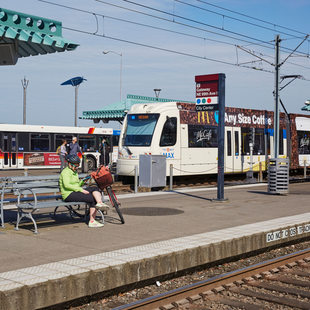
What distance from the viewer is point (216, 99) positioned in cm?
1362

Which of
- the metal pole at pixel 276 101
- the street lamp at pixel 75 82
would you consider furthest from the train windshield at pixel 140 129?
the street lamp at pixel 75 82

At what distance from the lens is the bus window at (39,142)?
3219 cm

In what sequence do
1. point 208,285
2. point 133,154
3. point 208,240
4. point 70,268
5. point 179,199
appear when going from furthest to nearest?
point 133,154 < point 179,199 < point 208,240 < point 208,285 < point 70,268

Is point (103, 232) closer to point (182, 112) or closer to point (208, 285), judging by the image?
point (208, 285)

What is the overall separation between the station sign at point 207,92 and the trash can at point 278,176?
3.15m

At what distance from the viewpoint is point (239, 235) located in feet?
27.3

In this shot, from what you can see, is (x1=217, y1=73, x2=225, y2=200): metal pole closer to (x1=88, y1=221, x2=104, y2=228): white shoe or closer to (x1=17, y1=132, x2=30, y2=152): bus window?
(x1=88, y1=221, x2=104, y2=228): white shoe

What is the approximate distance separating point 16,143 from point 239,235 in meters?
25.3

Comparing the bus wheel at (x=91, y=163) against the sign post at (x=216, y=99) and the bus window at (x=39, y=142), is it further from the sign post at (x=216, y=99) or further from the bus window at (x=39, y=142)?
the sign post at (x=216, y=99)

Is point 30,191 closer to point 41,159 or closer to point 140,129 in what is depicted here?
point 140,129

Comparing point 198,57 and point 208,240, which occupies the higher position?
point 198,57

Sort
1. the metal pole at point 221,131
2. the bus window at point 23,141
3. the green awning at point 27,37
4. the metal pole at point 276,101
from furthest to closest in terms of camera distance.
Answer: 1. the bus window at point 23,141
2. the metal pole at point 276,101
3. the metal pole at point 221,131
4. the green awning at point 27,37

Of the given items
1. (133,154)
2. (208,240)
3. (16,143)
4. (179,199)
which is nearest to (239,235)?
(208,240)

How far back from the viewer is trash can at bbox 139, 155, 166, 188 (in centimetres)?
1881
